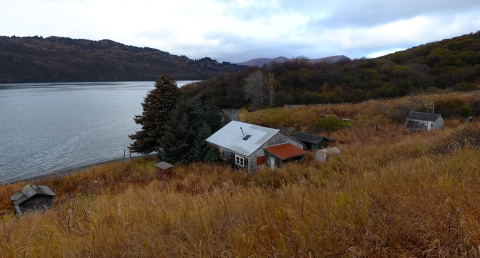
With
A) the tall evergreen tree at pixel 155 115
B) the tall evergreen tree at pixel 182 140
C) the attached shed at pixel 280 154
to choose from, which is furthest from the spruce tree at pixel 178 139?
the attached shed at pixel 280 154

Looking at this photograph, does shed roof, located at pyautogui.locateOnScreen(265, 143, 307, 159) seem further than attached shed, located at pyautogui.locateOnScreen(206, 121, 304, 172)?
No

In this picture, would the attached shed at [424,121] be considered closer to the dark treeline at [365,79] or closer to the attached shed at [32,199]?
the dark treeline at [365,79]

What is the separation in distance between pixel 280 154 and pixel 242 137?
195 inches

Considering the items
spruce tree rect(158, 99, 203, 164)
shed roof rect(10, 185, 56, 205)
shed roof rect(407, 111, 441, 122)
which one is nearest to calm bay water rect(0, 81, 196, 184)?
spruce tree rect(158, 99, 203, 164)

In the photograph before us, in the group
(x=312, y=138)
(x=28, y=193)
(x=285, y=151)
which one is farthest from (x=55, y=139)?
(x=312, y=138)

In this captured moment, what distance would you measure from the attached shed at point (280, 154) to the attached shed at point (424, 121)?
11.3 meters

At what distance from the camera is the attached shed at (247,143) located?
19906mm

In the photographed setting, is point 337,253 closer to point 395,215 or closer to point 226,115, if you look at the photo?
point 395,215

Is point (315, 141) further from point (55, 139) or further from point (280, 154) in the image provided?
point (55, 139)

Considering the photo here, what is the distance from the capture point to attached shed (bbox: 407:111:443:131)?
68.6ft

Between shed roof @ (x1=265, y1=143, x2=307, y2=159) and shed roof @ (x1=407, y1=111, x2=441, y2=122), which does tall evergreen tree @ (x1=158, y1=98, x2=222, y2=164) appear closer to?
shed roof @ (x1=265, y1=143, x2=307, y2=159)

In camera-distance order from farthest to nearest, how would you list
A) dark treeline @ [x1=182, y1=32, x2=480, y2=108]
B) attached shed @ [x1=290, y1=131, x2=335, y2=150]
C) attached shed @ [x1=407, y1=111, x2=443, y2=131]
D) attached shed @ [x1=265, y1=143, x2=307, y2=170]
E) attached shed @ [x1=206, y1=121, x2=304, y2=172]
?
dark treeline @ [x1=182, y1=32, x2=480, y2=108]
attached shed @ [x1=290, y1=131, x2=335, y2=150]
attached shed @ [x1=407, y1=111, x2=443, y2=131]
attached shed @ [x1=206, y1=121, x2=304, y2=172]
attached shed @ [x1=265, y1=143, x2=307, y2=170]

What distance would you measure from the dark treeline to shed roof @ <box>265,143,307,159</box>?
19.8 m

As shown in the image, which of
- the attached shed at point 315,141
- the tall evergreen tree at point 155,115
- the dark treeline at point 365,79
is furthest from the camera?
the dark treeline at point 365,79
